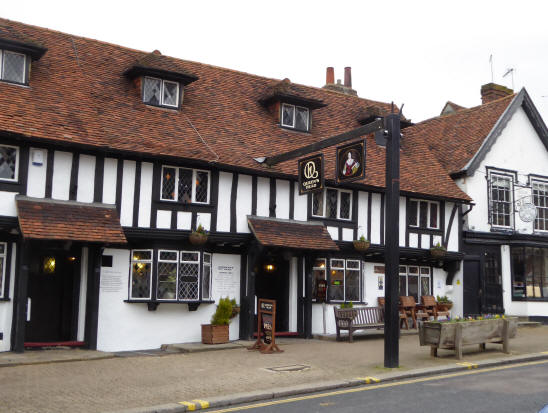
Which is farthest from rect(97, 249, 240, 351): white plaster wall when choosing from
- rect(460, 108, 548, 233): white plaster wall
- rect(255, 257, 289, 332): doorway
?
rect(460, 108, 548, 233): white plaster wall

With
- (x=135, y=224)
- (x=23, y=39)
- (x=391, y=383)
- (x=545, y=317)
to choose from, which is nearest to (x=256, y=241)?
(x=135, y=224)

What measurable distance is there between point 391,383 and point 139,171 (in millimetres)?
8603

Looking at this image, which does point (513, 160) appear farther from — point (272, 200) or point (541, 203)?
point (272, 200)

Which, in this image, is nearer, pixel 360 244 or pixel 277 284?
pixel 277 284

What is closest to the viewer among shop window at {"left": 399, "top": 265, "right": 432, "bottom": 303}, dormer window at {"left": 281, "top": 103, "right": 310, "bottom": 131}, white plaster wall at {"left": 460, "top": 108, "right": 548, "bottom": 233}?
dormer window at {"left": 281, "top": 103, "right": 310, "bottom": 131}

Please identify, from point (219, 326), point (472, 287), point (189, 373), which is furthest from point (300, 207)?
point (472, 287)

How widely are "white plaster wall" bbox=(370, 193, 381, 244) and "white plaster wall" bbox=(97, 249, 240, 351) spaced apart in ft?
19.9

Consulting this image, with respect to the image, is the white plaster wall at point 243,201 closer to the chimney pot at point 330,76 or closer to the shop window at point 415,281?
the shop window at point 415,281

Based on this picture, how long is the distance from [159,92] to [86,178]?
4312mm

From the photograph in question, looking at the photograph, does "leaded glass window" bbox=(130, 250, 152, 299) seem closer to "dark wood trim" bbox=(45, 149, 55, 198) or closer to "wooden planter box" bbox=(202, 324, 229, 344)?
"wooden planter box" bbox=(202, 324, 229, 344)

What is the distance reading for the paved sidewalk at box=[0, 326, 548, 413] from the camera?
943 cm

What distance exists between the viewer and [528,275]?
77.3 ft

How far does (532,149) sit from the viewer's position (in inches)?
972

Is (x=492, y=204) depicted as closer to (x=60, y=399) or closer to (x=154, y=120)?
(x=154, y=120)
